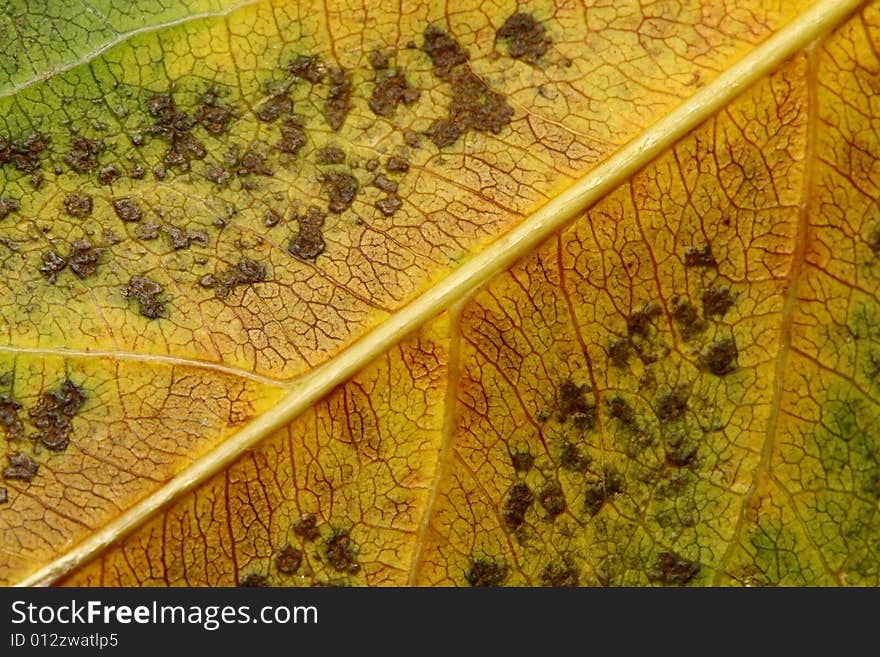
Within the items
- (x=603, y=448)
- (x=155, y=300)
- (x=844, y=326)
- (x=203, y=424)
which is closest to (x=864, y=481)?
(x=844, y=326)

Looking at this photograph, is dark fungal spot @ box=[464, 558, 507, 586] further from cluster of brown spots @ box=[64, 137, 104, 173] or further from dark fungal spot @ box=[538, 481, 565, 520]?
cluster of brown spots @ box=[64, 137, 104, 173]

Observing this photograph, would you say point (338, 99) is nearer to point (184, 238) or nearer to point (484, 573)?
point (184, 238)

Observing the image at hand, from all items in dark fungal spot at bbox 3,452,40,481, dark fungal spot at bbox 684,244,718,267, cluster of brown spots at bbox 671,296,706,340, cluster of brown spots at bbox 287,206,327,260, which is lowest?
dark fungal spot at bbox 3,452,40,481

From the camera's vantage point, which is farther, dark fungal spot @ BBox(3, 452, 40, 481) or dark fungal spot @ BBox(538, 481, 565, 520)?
dark fungal spot @ BBox(538, 481, 565, 520)

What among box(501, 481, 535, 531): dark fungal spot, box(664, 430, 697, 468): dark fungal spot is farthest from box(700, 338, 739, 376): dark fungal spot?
box(501, 481, 535, 531): dark fungal spot

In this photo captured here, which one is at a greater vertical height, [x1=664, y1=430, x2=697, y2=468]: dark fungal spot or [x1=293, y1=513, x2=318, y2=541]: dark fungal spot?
[x1=664, y1=430, x2=697, y2=468]: dark fungal spot

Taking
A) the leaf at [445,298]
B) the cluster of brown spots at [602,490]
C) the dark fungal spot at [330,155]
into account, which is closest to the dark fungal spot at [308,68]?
the leaf at [445,298]
